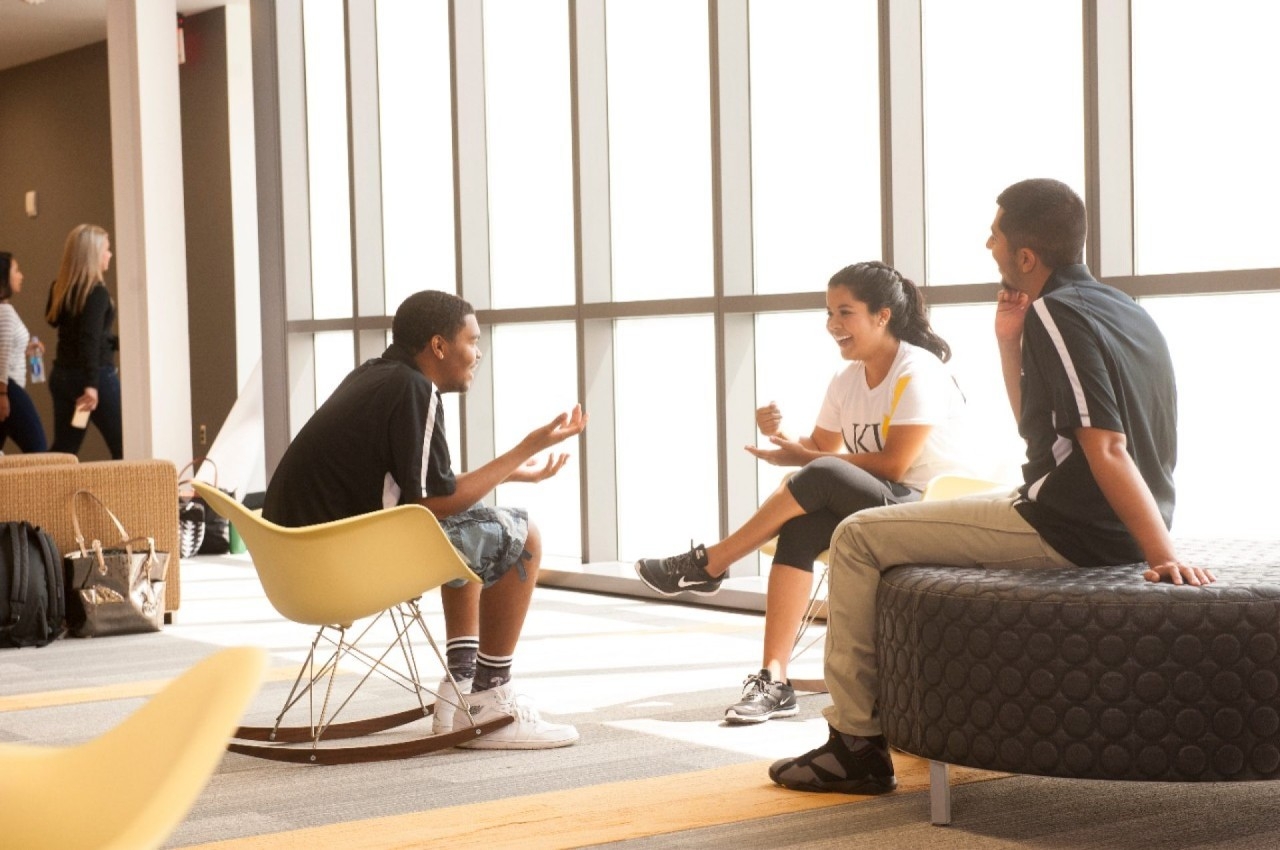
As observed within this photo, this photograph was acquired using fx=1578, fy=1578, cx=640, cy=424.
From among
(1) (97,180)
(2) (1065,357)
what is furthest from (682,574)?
(1) (97,180)

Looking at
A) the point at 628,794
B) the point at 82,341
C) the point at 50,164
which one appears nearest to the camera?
the point at 628,794

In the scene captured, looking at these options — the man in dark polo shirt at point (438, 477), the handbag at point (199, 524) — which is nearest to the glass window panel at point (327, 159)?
the handbag at point (199, 524)

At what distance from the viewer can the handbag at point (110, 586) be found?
5562 mm

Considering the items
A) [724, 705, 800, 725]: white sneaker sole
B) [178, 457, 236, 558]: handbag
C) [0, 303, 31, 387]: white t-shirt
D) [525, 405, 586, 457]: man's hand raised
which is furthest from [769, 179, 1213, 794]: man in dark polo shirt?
[0, 303, 31, 387]: white t-shirt

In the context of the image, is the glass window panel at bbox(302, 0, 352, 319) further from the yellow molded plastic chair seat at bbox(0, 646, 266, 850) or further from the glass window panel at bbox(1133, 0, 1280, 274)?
the yellow molded plastic chair seat at bbox(0, 646, 266, 850)

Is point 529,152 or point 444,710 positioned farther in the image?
point 529,152

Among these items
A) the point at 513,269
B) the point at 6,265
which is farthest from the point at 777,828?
the point at 6,265

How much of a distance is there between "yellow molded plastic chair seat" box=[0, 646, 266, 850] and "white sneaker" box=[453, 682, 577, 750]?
216cm

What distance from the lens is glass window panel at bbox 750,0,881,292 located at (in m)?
5.68

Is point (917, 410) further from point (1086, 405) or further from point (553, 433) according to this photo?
point (1086, 405)

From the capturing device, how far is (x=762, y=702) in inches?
152

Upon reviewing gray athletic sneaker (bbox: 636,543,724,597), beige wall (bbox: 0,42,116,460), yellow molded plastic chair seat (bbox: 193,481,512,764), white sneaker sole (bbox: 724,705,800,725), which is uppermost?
beige wall (bbox: 0,42,116,460)

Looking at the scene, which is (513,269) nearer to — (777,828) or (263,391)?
(263,391)

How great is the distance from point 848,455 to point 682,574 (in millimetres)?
530
